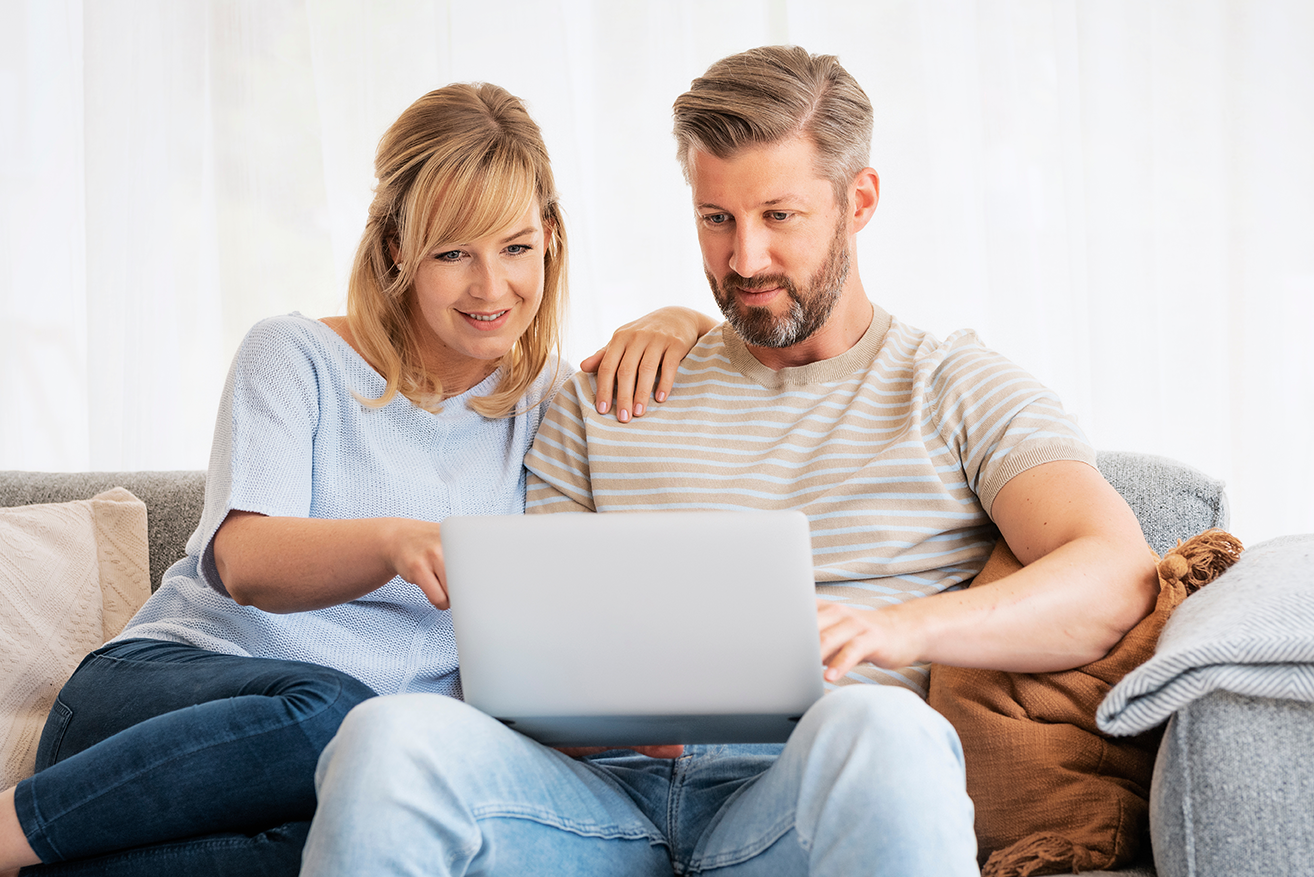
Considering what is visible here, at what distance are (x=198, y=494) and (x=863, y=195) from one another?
3.87 feet

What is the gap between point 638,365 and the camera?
149 centimetres

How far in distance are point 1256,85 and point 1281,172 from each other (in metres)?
0.19

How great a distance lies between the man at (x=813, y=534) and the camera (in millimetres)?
771

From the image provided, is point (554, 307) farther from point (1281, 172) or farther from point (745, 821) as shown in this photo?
point (1281, 172)

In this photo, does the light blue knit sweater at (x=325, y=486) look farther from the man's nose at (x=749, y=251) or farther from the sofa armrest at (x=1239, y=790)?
the sofa armrest at (x=1239, y=790)

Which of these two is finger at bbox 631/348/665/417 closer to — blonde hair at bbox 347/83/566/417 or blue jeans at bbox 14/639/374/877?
blonde hair at bbox 347/83/566/417

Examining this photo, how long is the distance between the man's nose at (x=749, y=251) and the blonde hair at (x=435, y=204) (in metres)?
0.30

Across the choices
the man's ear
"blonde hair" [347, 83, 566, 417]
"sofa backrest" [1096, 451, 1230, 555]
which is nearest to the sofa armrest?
"sofa backrest" [1096, 451, 1230, 555]

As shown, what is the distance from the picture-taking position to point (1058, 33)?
2.19 meters

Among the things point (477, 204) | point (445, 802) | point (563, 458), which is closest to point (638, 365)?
point (563, 458)

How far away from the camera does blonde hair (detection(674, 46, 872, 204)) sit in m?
1.36

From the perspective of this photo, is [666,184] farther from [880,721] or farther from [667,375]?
[880,721]

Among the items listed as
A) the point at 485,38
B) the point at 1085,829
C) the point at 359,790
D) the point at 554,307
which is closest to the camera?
the point at 359,790

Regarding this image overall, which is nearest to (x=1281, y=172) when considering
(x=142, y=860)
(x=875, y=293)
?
(x=875, y=293)
